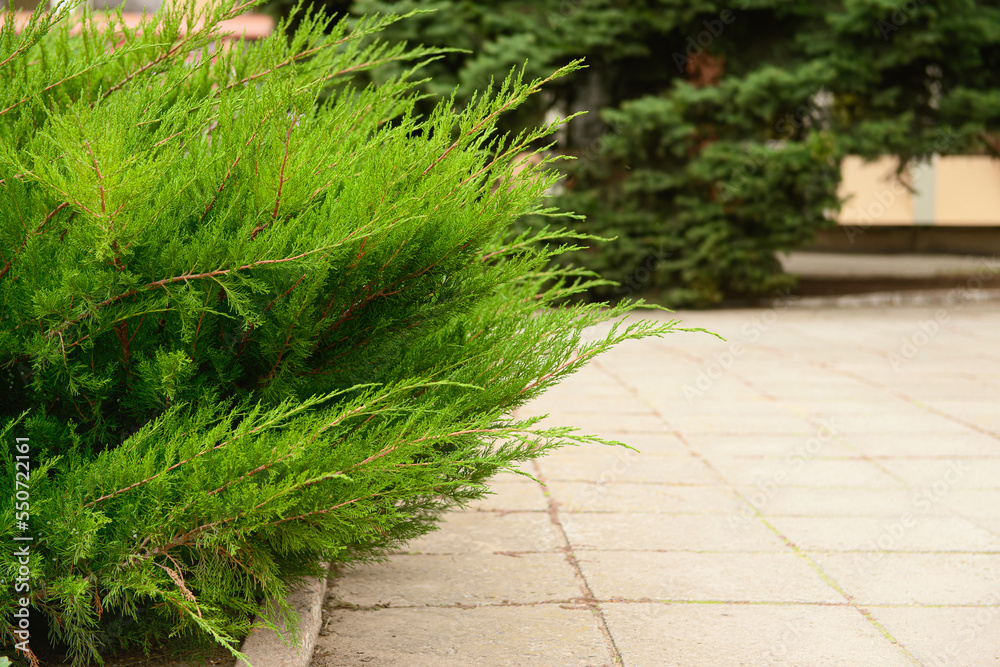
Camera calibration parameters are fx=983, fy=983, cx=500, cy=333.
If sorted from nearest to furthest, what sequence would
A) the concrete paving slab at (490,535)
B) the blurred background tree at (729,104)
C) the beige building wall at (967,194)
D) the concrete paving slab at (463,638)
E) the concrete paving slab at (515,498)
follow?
the concrete paving slab at (463,638) → the concrete paving slab at (490,535) → the concrete paving slab at (515,498) → the blurred background tree at (729,104) → the beige building wall at (967,194)

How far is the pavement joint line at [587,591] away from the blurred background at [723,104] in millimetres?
6761

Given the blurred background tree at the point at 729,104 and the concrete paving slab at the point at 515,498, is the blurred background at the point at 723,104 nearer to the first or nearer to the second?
the blurred background tree at the point at 729,104

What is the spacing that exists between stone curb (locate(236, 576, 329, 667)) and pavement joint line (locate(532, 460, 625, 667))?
896mm

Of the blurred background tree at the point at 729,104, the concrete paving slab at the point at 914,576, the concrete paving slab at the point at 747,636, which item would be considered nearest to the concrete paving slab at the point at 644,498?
the concrete paving slab at the point at 914,576

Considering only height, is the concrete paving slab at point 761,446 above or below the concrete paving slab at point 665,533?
below

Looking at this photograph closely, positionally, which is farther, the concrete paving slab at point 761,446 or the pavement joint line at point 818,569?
the concrete paving slab at point 761,446

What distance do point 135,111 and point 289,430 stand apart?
86cm

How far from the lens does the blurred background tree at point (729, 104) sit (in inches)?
435

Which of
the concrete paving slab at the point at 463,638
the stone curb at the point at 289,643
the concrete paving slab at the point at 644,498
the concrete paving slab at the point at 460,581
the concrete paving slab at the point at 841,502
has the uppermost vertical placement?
the stone curb at the point at 289,643

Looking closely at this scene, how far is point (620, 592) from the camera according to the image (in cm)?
348

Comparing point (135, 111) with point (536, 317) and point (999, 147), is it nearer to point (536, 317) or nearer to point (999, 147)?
point (536, 317)

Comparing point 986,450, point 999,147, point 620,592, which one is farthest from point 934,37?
point 620,592

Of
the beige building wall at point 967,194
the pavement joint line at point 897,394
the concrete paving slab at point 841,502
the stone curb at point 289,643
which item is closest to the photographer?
the stone curb at point 289,643

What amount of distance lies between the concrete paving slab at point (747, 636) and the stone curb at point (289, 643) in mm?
936
